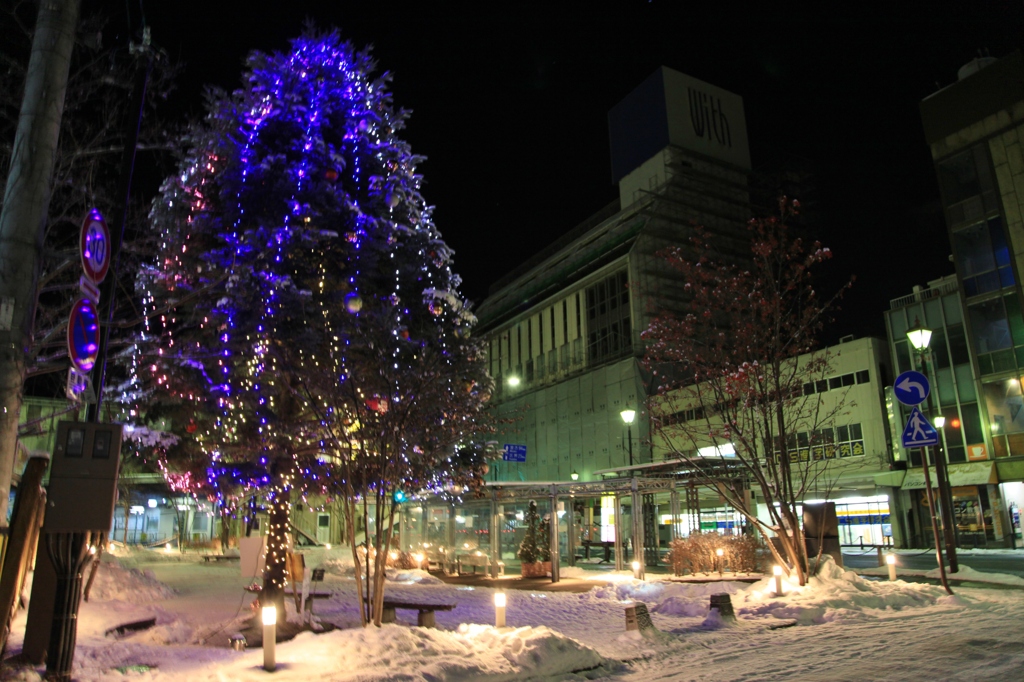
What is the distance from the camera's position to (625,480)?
853 inches

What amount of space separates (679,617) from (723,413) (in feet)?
15.4

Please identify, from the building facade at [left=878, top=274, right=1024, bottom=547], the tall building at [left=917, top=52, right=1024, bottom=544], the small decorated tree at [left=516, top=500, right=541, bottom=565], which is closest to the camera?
the small decorated tree at [left=516, top=500, right=541, bottom=565]

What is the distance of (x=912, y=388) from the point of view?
13461 millimetres

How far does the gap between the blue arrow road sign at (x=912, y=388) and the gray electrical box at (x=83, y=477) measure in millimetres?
13159

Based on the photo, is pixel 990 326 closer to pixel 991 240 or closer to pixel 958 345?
pixel 958 345

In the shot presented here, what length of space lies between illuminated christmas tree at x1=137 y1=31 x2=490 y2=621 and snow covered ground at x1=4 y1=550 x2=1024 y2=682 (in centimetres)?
263

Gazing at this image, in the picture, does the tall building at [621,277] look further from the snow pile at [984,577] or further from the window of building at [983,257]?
the snow pile at [984,577]

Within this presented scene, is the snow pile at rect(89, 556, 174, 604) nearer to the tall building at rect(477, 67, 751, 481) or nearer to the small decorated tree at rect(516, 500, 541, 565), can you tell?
the small decorated tree at rect(516, 500, 541, 565)

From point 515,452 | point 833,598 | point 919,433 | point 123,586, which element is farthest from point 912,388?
point 515,452

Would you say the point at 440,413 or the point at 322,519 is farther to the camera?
the point at 322,519

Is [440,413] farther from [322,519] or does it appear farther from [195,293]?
[322,519]

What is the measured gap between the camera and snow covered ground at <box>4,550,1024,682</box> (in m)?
7.82

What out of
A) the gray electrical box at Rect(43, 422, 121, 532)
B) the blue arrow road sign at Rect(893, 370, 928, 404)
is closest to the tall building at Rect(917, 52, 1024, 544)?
the blue arrow road sign at Rect(893, 370, 928, 404)

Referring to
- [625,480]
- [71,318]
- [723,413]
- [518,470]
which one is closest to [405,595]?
[625,480]
